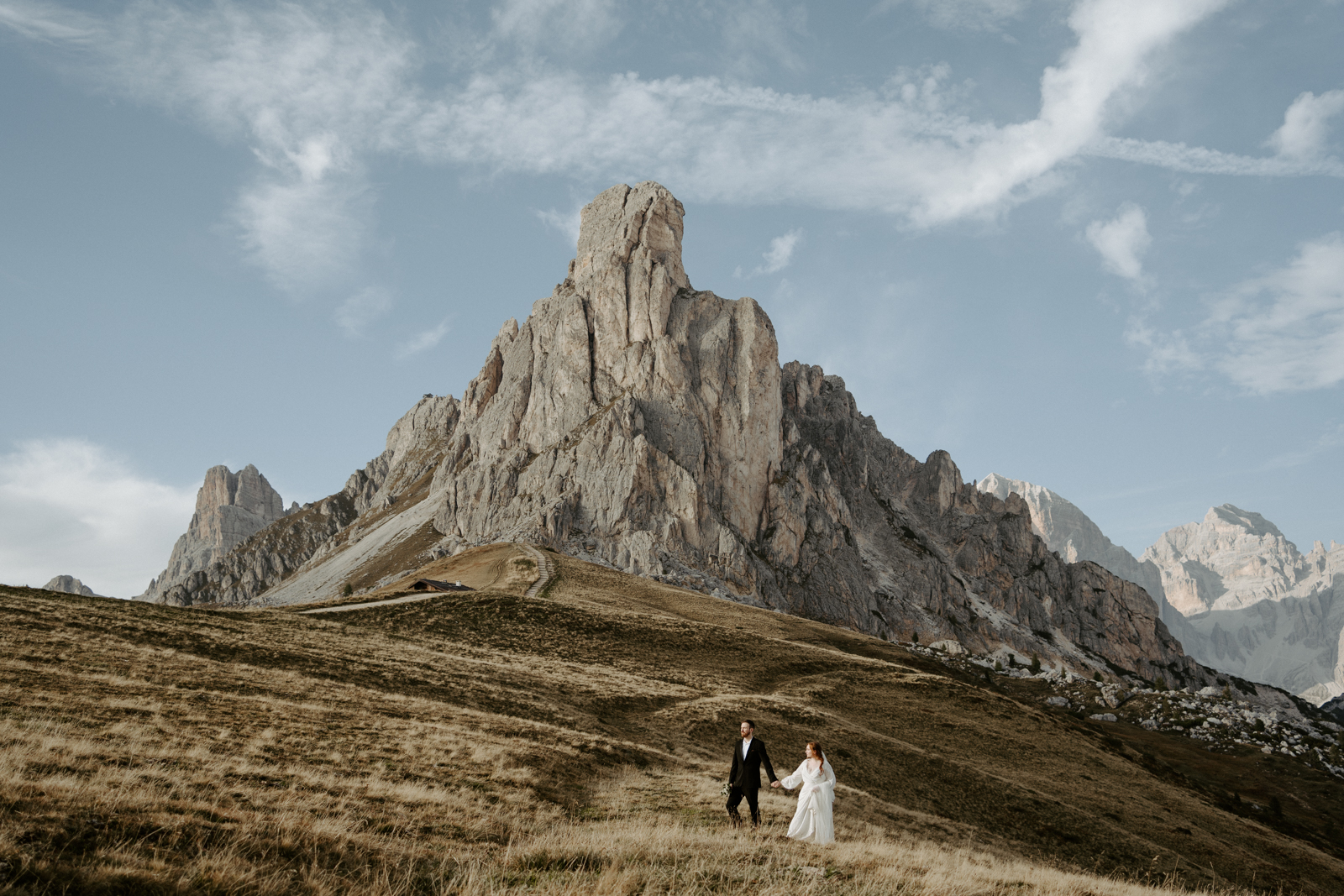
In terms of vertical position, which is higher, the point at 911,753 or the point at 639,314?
the point at 639,314

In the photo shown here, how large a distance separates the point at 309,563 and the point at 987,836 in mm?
183629

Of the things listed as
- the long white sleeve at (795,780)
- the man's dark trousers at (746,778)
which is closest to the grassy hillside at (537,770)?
the man's dark trousers at (746,778)

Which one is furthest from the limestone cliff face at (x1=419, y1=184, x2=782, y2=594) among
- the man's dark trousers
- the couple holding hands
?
the couple holding hands

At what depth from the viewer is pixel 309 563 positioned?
180m

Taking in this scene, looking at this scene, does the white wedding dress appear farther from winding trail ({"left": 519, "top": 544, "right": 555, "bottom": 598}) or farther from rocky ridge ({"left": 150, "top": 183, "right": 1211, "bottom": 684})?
rocky ridge ({"left": 150, "top": 183, "right": 1211, "bottom": 684})

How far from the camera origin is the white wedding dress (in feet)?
47.5

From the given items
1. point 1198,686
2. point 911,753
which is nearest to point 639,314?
point 911,753

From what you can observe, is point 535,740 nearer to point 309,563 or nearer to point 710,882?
point 710,882

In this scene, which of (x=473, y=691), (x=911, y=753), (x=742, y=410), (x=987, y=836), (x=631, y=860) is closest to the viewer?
(x=631, y=860)

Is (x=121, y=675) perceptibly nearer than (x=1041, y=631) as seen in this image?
Yes

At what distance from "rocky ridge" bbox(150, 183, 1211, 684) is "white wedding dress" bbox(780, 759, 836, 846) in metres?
112

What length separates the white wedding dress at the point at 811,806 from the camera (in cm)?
1448

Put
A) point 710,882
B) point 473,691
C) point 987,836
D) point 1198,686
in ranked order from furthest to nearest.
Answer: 1. point 1198,686
2. point 473,691
3. point 987,836
4. point 710,882

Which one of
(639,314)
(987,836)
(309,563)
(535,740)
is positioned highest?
(639,314)
